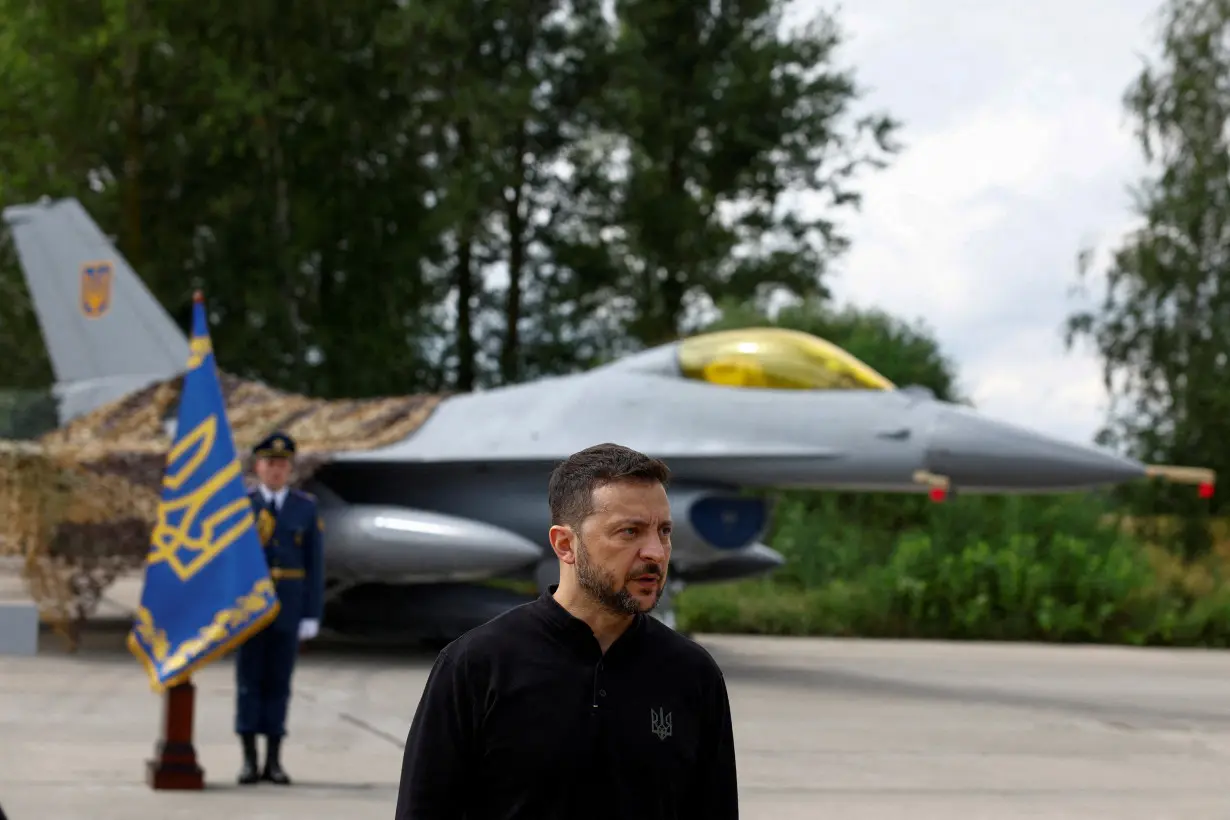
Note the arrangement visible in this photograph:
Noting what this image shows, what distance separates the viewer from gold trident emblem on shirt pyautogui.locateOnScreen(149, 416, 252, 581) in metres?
7.03

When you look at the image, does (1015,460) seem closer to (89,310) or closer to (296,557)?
(296,557)

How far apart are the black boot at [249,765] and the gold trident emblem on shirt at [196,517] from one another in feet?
2.41

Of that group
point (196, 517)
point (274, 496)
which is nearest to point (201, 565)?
point (196, 517)

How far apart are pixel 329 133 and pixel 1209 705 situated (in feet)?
66.3

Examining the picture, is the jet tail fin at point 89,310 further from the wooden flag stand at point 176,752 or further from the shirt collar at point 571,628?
the shirt collar at point 571,628

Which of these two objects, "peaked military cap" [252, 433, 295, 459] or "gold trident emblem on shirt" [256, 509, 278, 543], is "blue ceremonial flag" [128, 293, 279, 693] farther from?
"gold trident emblem on shirt" [256, 509, 278, 543]

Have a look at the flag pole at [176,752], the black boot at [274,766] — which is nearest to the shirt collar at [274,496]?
the flag pole at [176,752]

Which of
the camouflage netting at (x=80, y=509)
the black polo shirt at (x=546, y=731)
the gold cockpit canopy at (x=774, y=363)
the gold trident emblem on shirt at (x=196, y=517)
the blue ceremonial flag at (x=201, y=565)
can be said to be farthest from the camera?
the camouflage netting at (x=80, y=509)

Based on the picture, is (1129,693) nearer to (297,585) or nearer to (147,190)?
(297,585)

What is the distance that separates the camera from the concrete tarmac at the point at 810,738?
21.7 ft

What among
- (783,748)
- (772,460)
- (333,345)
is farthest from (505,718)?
(333,345)

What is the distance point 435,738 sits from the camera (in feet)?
7.85

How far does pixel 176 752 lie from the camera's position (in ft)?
21.9

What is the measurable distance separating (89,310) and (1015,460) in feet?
30.6
